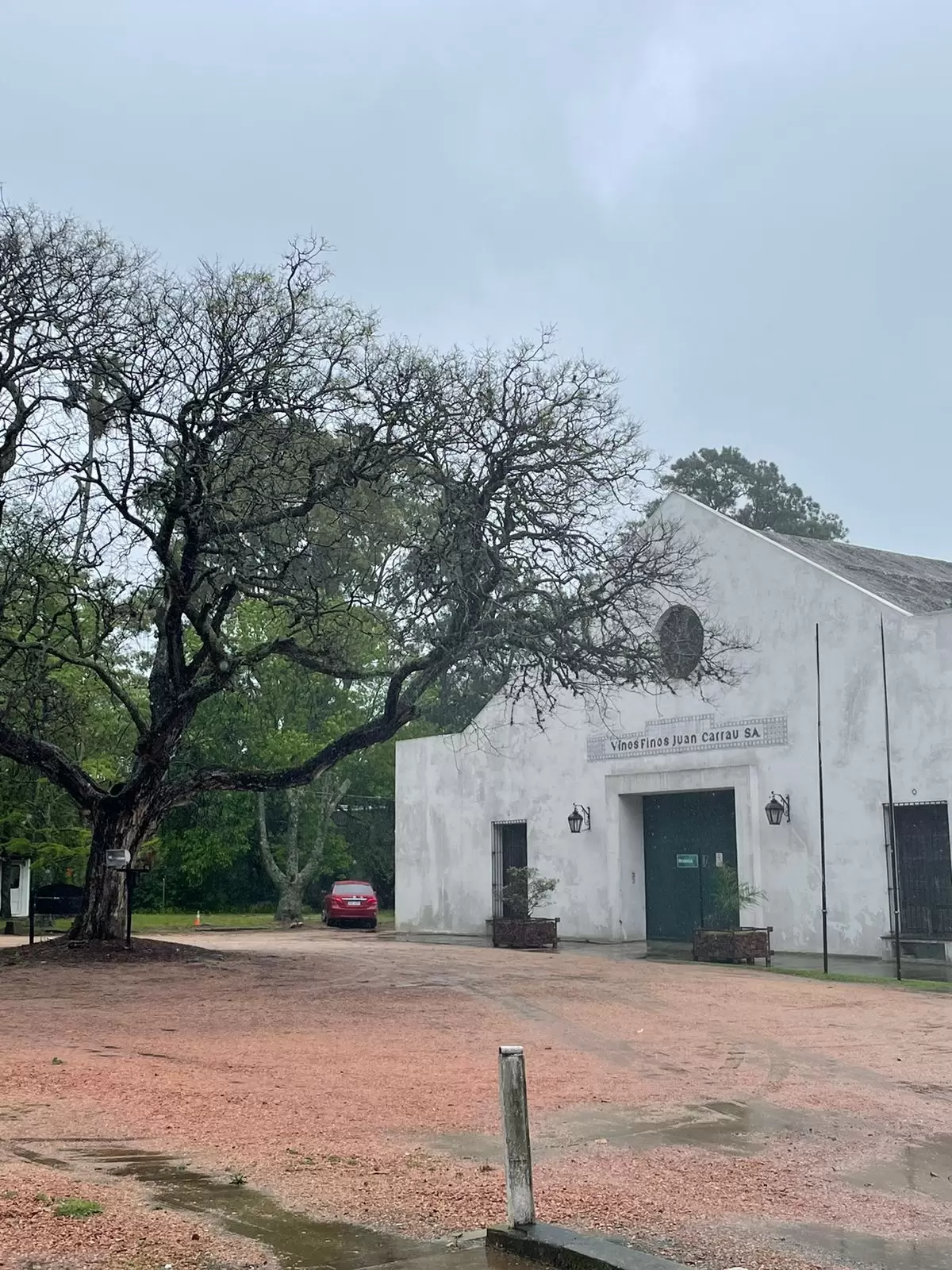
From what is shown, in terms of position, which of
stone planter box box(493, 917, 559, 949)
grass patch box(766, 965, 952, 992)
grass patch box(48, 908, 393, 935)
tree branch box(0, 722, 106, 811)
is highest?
tree branch box(0, 722, 106, 811)

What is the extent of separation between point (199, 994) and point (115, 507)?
6360mm

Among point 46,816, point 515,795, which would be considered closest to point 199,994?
point 515,795

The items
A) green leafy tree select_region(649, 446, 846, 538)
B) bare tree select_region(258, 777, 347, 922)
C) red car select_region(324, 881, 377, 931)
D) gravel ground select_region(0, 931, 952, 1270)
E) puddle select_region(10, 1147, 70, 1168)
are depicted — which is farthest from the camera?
green leafy tree select_region(649, 446, 846, 538)

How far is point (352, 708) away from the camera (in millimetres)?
44219

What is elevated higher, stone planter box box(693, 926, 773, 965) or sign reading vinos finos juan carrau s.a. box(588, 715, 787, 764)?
sign reading vinos finos juan carrau s.a. box(588, 715, 787, 764)

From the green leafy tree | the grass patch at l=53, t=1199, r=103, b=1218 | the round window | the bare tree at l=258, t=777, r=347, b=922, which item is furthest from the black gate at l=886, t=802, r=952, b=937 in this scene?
the green leafy tree

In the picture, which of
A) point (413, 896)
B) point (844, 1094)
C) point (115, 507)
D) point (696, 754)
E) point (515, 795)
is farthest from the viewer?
point (413, 896)

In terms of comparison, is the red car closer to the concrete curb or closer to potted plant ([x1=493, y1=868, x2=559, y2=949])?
potted plant ([x1=493, y1=868, x2=559, y2=949])

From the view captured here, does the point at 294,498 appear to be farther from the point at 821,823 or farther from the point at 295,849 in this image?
the point at 295,849

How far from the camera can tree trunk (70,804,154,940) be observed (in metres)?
19.4

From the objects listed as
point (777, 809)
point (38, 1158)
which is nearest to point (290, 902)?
point (777, 809)

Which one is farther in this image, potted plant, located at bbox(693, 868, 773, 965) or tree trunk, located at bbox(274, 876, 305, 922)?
tree trunk, located at bbox(274, 876, 305, 922)

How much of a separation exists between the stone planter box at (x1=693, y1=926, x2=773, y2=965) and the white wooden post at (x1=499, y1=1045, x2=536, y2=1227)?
680 inches

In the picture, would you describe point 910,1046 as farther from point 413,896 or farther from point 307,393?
point 413,896
